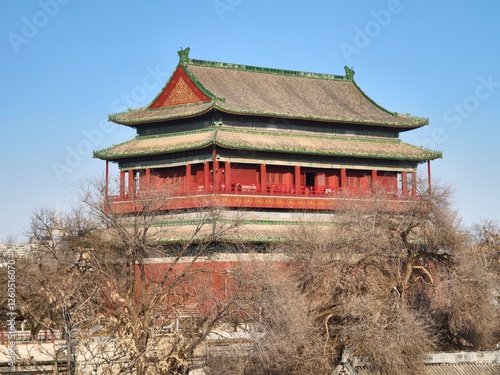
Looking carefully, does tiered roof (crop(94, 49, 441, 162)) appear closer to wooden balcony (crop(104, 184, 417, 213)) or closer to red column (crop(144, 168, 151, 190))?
red column (crop(144, 168, 151, 190))

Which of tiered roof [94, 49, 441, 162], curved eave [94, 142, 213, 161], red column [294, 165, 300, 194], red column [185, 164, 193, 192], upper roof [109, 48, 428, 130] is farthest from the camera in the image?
upper roof [109, 48, 428, 130]

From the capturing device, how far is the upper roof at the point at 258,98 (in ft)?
161

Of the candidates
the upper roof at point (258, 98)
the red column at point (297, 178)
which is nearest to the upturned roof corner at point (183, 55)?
the upper roof at point (258, 98)

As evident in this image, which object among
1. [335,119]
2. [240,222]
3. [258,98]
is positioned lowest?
[240,222]

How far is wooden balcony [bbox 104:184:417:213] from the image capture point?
43.8 m

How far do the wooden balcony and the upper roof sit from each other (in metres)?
3.87

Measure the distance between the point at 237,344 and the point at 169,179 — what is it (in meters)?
15.6

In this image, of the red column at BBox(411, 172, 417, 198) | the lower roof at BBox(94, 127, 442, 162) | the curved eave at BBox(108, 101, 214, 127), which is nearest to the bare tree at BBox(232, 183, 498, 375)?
the red column at BBox(411, 172, 417, 198)

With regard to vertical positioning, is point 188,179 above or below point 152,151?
below

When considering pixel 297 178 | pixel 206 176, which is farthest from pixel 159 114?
pixel 297 178

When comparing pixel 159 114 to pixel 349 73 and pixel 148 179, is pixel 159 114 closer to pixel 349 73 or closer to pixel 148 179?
pixel 148 179

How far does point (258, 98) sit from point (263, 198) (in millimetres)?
6682

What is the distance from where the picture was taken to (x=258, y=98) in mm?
51031

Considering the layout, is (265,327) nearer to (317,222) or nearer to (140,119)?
(317,222)
